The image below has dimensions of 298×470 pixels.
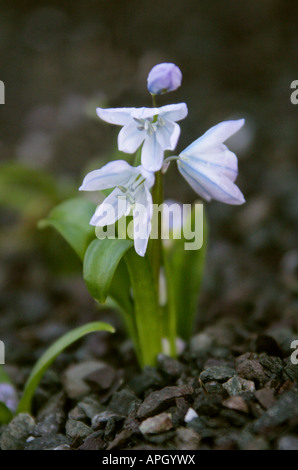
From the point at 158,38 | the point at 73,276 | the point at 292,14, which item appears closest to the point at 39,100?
the point at 158,38

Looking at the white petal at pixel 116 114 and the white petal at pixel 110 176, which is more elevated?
the white petal at pixel 116 114

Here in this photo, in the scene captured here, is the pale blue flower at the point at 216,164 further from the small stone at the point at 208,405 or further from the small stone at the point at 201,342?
the small stone at the point at 201,342

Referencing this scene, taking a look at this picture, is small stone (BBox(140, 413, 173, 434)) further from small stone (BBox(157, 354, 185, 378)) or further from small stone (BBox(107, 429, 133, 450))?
small stone (BBox(157, 354, 185, 378))

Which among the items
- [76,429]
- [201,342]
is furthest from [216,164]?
[76,429]

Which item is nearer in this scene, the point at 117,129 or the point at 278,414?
the point at 278,414

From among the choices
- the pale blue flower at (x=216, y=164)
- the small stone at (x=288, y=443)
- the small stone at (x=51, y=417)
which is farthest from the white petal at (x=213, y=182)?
the small stone at (x=51, y=417)

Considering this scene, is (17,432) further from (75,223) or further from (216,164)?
(216,164)
